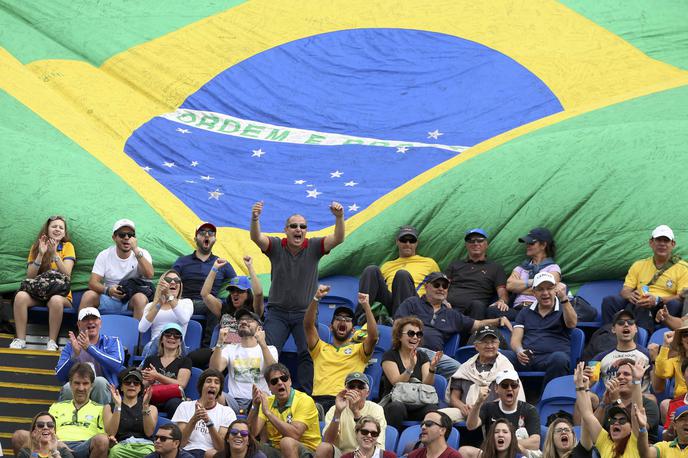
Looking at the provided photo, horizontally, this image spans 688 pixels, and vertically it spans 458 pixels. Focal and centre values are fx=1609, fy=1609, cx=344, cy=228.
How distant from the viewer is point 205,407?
Answer: 10.7 m

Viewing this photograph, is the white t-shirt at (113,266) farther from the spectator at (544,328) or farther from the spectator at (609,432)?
the spectator at (609,432)

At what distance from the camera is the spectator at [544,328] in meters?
11.4

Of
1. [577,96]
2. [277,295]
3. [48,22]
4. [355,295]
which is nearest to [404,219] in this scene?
[355,295]

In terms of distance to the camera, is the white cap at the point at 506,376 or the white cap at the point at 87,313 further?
the white cap at the point at 87,313

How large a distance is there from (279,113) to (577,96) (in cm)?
276

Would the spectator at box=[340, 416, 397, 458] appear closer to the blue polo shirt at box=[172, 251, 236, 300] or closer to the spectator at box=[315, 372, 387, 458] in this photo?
the spectator at box=[315, 372, 387, 458]

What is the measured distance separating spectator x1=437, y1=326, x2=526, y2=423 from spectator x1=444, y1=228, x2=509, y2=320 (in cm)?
124

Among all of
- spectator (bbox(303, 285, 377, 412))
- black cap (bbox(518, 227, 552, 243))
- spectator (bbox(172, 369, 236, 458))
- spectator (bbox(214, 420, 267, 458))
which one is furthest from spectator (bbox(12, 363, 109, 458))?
black cap (bbox(518, 227, 552, 243))

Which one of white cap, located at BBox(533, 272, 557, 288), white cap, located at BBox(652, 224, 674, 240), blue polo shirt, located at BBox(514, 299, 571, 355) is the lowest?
blue polo shirt, located at BBox(514, 299, 571, 355)

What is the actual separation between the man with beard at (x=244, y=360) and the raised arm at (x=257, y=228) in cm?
64

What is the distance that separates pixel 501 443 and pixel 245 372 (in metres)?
2.33

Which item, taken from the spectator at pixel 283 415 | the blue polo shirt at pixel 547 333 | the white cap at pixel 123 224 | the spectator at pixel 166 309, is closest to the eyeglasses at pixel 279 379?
the spectator at pixel 283 415

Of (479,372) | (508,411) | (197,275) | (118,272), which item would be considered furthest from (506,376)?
(118,272)

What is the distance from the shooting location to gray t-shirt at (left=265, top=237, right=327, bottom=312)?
11.8 metres
